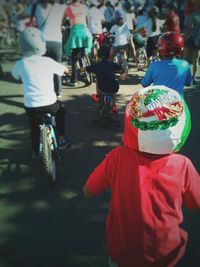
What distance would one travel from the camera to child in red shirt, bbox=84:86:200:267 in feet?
5.43

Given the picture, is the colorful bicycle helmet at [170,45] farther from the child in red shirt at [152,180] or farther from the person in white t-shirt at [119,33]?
the person in white t-shirt at [119,33]

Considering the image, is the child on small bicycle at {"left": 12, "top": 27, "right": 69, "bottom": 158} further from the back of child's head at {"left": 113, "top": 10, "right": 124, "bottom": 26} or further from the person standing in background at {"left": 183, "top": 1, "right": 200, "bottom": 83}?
the back of child's head at {"left": 113, "top": 10, "right": 124, "bottom": 26}

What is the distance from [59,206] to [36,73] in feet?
5.66

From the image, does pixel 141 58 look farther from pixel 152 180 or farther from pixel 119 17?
pixel 152 180

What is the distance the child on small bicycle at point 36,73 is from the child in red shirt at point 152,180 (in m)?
2.36

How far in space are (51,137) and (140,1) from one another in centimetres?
1320

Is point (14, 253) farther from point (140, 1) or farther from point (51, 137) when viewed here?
point (140, 1)

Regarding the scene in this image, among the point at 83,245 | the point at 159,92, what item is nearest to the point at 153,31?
the point at 83,245

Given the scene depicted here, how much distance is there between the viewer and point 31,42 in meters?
3.86

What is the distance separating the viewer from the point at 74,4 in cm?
788

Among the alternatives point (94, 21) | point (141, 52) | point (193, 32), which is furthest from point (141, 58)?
point (193, 32)

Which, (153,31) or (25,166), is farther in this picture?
(153,31)

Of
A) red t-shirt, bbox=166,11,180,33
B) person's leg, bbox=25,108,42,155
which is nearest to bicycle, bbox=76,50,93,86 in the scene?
red t-shirt, bbox=166,11,180,33

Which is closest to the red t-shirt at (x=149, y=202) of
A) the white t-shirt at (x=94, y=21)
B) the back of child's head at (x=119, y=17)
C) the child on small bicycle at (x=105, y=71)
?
the child on small bicycle at (x=105, y=71)
